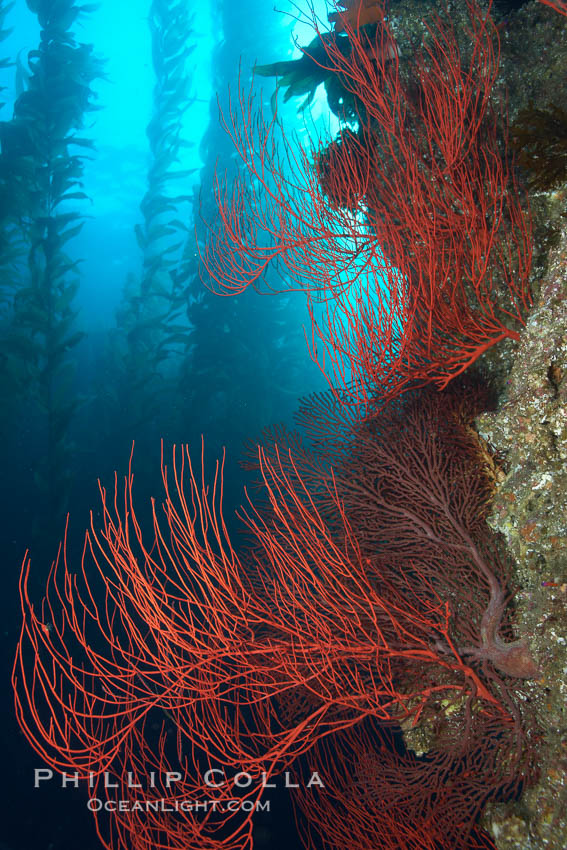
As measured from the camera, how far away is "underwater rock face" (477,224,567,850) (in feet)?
5.35

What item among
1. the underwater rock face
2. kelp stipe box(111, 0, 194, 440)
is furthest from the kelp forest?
kelp stipe box(111, 0, 194, 440)

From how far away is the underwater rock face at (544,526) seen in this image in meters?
1.63

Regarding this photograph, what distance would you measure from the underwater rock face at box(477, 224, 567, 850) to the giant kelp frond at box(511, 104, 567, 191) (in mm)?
374

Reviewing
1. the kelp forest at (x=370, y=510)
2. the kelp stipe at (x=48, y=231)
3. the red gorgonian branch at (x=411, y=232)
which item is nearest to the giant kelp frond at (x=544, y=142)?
the kelp forest at (x=370, y=510)

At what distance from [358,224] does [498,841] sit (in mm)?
3281

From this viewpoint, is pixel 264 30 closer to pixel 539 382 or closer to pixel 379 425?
pixel 379 425

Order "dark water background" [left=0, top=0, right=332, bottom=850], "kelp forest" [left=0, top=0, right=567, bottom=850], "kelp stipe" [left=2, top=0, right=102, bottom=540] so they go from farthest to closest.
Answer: "kelp stipe" [left=2, top=0, right=102, bottom=540], "dark water background" [left=0, top=0, right=332, bottom=850], "kelp forest" [left=0, top=0, right=567, bottom=850]

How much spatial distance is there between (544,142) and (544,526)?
1.71 m

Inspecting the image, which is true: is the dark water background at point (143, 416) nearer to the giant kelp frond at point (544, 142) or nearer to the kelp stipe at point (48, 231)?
the kelp stipe at point (48, 231)

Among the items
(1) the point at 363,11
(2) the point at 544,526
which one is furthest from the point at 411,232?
(1) the point at 363,11

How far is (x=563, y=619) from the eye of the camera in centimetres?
161

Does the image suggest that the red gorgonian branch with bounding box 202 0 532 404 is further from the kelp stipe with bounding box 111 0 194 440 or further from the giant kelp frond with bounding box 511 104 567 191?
the kelp stipe with bounding box 111 0 194 440

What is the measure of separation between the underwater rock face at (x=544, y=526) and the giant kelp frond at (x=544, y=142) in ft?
1.23

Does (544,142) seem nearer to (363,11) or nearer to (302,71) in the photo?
(363,11)
